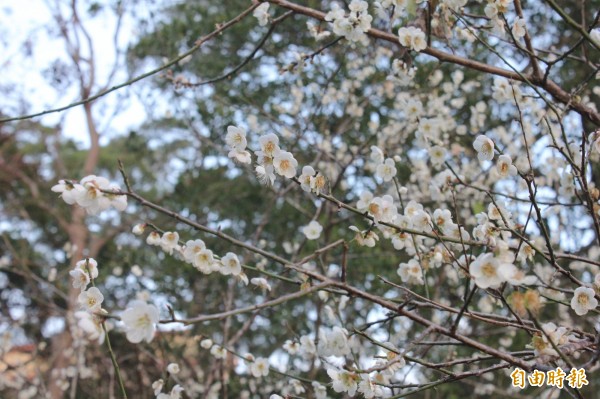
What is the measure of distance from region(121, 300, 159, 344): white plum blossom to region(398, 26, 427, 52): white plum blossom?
52.2 inches

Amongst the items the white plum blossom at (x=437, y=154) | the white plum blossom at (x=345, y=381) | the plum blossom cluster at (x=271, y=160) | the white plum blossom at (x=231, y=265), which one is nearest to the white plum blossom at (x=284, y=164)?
the plum blossom cluster at (x=271, y=160)

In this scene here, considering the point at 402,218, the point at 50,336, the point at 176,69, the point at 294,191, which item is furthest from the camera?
the point at 50,336

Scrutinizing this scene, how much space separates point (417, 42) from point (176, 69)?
10.9 ft

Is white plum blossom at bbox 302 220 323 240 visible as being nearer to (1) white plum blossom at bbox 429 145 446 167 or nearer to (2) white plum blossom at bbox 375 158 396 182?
(2) white plum blossom at bbox 375 158 396 182

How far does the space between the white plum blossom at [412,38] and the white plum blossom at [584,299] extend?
3.13ft

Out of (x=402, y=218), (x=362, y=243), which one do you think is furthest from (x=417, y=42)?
(x=362, y=243)

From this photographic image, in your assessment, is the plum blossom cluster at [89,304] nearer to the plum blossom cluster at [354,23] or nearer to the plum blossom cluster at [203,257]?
the plum blossom cluster at [203,257]

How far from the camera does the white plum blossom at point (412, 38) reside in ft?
6.26

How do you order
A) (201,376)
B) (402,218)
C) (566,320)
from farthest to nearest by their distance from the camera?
(201,376)
(566,320)
(402,218)

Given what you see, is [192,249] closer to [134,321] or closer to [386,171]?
[134,321]

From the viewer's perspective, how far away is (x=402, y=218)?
172cm

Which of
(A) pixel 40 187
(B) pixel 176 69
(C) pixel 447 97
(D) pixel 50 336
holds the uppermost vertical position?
(A) pixel 40 187

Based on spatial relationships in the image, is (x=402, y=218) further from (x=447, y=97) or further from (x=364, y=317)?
(x=364, y=317)

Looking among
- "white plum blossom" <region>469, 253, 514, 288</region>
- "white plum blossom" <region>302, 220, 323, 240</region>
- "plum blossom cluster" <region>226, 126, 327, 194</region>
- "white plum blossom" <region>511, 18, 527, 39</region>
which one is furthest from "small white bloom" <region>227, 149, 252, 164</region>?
"white plum blossom" <region>511, 18, 527, 39</region>
